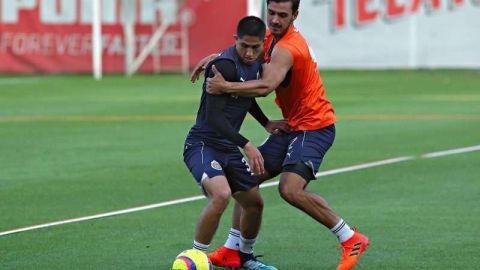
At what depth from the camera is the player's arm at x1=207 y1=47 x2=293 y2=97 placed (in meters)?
8.98

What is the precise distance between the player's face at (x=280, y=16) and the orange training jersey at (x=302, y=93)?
8 cm

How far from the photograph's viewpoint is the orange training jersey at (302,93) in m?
9.52

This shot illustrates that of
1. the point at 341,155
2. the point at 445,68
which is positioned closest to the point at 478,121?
the point at 341,155

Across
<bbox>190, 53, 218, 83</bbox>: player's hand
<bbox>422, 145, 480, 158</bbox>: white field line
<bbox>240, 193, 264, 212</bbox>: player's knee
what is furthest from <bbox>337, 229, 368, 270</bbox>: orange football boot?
<bbox>422, 145, 480, 158</bbox>: white field line

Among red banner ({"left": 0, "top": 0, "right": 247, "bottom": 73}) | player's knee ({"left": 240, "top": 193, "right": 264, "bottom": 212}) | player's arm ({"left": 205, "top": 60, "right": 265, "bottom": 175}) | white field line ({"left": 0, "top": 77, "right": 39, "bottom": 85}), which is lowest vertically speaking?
Result: white field line ({"left": 0, "top": 77, "right": 39, "bottom": 85})

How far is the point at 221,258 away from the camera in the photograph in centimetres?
983

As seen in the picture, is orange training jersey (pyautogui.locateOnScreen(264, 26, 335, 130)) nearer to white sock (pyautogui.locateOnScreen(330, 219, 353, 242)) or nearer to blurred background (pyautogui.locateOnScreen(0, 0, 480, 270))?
white sock (pyautogui.locateOnScreen(330, 219, 353, 242))

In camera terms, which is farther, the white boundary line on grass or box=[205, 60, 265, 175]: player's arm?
the white boundary line on grass

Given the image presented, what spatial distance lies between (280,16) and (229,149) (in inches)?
42.1

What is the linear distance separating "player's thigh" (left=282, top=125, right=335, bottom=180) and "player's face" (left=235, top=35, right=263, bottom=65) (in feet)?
2.90

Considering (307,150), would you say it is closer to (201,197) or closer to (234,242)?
(234,242)

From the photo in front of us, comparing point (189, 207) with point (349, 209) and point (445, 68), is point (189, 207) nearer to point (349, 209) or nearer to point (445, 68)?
point (349, 209)

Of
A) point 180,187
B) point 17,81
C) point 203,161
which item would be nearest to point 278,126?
point 203,161

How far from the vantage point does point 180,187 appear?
1427 centimetres
